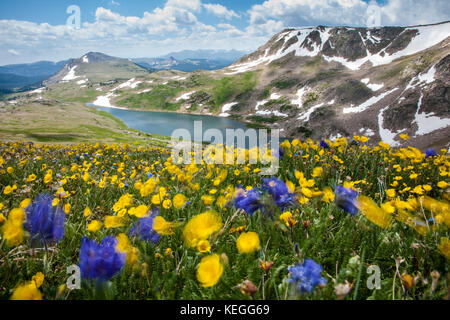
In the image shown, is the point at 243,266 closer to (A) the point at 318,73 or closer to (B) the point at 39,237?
(B) the point at 39,237

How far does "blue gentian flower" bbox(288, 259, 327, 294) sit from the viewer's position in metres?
1.24

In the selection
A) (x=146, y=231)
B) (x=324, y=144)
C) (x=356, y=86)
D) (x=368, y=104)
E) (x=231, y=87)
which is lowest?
(x=146, y=231)

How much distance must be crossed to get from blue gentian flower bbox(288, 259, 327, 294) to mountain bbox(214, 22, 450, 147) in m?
71.0

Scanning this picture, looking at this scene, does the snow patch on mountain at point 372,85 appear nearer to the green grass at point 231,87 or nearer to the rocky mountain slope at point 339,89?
the rocky mountain slope at point 339,89

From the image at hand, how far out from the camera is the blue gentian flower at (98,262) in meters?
1.32

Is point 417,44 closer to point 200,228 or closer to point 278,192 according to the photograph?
point 278,192

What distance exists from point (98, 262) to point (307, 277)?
1.16 meters

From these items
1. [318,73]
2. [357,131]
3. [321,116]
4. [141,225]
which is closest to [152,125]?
[321,116]

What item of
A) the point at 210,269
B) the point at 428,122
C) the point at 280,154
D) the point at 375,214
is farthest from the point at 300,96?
the point at 210,269

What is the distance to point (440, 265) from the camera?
68.9 inches

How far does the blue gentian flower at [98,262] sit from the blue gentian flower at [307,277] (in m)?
1.02

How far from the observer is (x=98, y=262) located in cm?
134

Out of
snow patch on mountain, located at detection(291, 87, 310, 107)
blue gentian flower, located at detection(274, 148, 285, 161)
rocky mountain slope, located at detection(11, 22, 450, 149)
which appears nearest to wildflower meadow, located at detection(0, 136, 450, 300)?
blue gentian flower, located at detection(274, 148, 285, 161)
